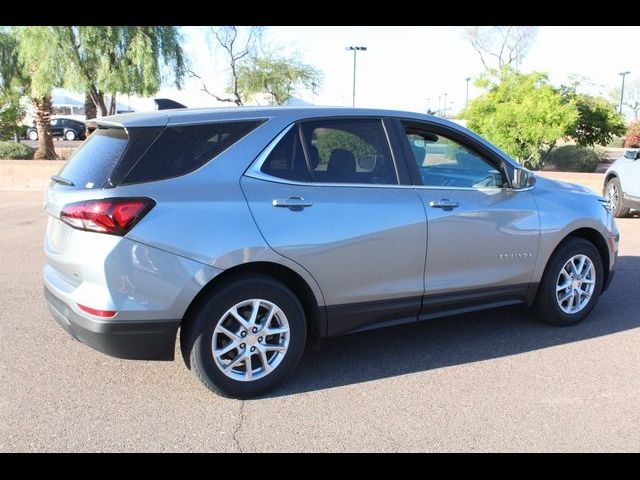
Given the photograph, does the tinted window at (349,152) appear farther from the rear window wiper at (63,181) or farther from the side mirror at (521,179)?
the rear window wiper at (63,181)

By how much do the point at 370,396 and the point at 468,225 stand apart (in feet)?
4.72

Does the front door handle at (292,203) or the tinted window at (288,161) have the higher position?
the tinted window at (288,161)

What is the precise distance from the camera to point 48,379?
12.7 ft

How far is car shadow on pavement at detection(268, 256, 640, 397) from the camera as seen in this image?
160 inches

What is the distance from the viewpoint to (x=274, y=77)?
100 ft

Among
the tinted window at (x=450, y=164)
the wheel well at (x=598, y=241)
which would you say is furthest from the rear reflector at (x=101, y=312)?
the wheel well at (x=598, y=241)

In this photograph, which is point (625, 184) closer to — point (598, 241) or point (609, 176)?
point (609, 176)

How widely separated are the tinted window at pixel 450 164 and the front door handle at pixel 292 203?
1049 millimetres

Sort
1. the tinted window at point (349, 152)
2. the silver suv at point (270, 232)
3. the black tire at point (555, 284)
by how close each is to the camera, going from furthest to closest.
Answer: the black tire at point (555, 284) < the tinted window at point (349, 152) < the silver suv at point (270, 232)

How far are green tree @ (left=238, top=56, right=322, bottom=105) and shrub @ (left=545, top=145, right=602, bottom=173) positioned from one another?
1453cm

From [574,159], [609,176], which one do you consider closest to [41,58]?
[609,176]

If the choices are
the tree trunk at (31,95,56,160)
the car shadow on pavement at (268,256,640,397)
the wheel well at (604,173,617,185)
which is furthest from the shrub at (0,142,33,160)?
the car shadow on pavement at (268,256,640,397)

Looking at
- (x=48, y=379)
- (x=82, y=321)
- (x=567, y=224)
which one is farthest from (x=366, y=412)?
(x=567, y=224)

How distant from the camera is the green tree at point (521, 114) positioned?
14.6m
